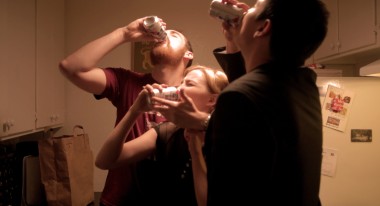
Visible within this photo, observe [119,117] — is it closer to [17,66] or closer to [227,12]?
[227,12]

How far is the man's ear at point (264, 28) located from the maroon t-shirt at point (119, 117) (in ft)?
1.93

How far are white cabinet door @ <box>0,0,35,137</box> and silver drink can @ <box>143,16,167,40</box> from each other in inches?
36.3

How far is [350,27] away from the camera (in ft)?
6.73

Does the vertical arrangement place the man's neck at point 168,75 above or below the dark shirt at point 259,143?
above

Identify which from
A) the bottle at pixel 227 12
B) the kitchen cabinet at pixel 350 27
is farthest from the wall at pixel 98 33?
the bottle at pixel 227 12

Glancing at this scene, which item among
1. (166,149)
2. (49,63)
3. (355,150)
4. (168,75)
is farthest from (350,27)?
(49,63)

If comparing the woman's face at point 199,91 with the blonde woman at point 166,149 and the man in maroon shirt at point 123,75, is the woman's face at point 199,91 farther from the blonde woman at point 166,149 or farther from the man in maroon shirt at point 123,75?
the man in maroon shirt at point 123,75

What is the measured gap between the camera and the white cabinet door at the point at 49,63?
7.44 feet

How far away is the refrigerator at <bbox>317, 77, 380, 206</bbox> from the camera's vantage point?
1.98 metres

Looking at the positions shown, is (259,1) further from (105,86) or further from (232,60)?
(105,86)

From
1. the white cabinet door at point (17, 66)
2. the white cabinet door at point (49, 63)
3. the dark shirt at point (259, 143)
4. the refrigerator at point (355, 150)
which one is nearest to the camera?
the dark shirt at point (259, 143)

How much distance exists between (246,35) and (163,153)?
0.44m

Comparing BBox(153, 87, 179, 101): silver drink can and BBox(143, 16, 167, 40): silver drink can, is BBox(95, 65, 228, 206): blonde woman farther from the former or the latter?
BBox(143, 16, 167, 40): silver drink can

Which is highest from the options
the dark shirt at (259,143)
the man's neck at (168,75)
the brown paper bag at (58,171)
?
the man's neck at (168,75)
